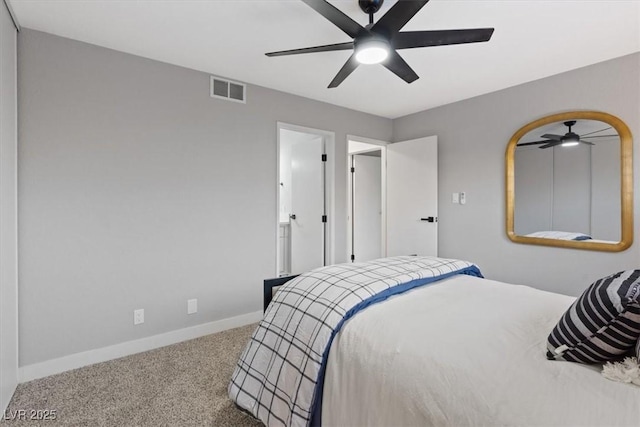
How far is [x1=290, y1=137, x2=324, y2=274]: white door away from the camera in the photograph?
3.99 metres

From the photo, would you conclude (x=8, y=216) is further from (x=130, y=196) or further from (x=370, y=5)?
(x=370, y=5)

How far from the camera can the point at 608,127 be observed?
265 centimetres

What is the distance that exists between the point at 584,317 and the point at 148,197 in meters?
2.87

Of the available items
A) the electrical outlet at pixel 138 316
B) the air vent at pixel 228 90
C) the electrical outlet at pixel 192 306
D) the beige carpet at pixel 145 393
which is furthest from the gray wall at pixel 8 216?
the air vent at pixel 228 90

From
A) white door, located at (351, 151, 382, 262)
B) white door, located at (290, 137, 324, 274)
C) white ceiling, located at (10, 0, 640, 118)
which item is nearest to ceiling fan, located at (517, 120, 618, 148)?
white ceiling, located at (10, 0, 640, 118)

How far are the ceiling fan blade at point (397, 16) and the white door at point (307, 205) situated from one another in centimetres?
232

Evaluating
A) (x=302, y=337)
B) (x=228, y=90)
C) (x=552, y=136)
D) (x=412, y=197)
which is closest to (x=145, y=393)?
(x=302, y=337)

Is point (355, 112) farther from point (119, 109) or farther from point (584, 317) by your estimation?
point (584, 317)

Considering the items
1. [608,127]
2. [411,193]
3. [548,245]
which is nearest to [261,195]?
[411,193]

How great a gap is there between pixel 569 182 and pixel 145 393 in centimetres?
395

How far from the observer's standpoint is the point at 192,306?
2.79 meters

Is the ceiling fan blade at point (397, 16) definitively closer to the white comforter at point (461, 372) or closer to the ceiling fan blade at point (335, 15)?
the ceiling fan blade at point (335, 15)

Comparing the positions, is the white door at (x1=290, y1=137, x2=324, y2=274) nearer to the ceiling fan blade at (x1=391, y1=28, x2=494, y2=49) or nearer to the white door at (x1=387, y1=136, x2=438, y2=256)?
the white door at (x1=387, y1=136, x2=438, y2=256)

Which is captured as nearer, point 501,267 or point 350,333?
point 350,333
